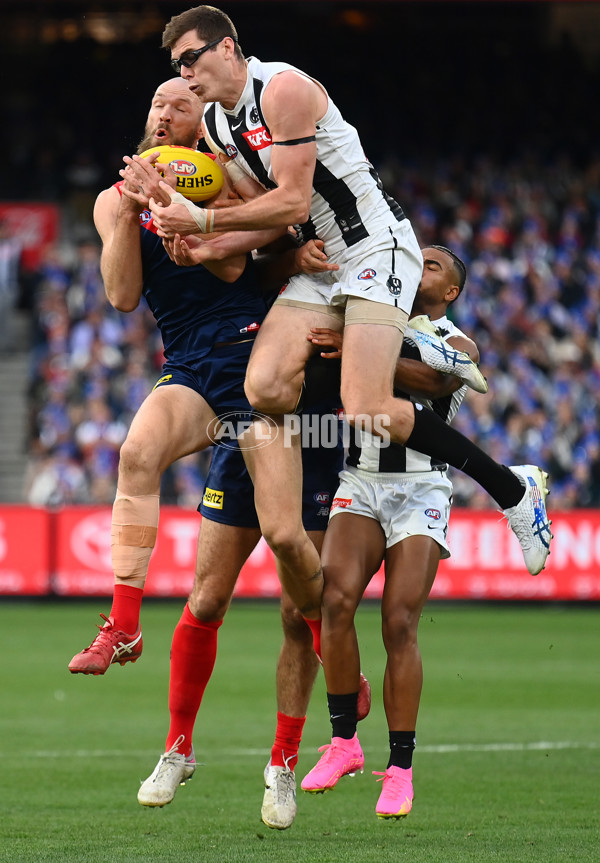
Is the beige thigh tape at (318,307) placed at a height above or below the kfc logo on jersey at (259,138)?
below

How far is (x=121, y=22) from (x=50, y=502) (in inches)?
438

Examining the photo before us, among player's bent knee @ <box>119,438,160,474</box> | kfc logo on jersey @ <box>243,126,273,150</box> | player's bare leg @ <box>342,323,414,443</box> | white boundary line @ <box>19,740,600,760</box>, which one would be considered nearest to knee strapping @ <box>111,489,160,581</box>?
player's bent knee @ <box>119,438,160,474</box>

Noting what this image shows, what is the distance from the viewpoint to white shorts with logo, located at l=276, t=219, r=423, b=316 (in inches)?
248

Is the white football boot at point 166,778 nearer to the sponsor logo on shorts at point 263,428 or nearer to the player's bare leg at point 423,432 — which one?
the sponsor logo on shorts at point 263,428

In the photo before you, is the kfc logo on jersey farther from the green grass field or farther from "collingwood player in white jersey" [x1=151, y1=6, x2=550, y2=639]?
the green grass field

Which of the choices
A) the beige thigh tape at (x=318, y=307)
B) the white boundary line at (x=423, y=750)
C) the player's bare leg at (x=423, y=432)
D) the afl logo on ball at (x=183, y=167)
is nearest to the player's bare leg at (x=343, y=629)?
the player's bare leg at (x=423, y=432)

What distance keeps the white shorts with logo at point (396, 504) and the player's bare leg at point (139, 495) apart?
0.84m

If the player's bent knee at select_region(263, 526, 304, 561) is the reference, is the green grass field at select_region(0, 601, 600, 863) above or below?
below

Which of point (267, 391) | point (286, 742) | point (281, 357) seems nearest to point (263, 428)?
point (267, 391)

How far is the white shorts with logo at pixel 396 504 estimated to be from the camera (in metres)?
6.61

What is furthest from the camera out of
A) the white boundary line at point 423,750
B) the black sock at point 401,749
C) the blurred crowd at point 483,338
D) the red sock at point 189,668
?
the blurred crowd at point 483,338

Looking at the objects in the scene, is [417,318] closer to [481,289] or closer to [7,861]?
[7,861]

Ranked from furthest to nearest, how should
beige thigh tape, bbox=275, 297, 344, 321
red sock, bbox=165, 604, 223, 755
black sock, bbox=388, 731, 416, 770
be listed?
red sock, bbox=165, 604, 223, 755, beige thigh tape, bbox=275, 297, 344, 321, black sock, bbox=388, 731, 416, 770

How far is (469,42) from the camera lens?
2530cm
